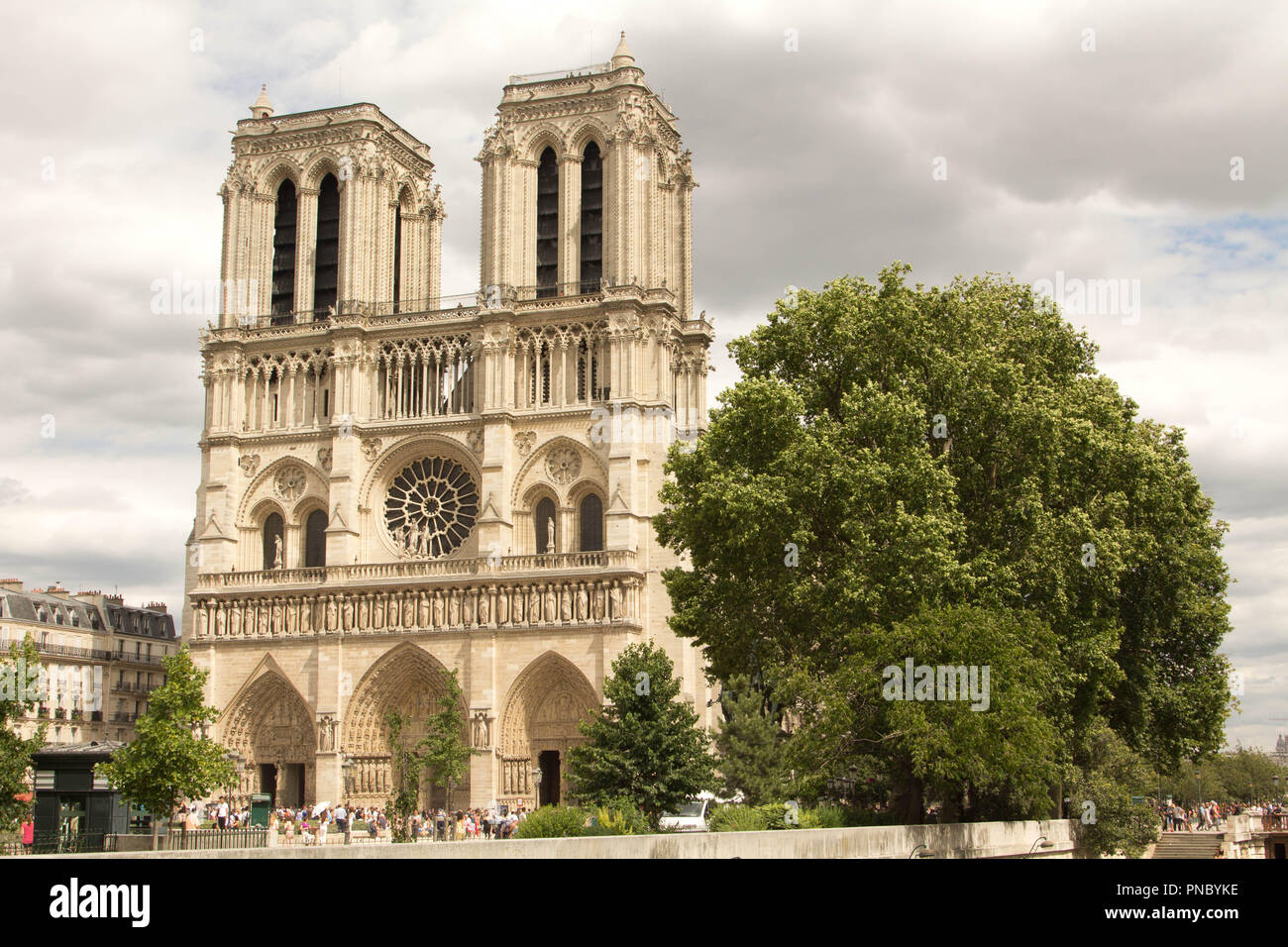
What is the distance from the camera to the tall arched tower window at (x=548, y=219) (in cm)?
4862

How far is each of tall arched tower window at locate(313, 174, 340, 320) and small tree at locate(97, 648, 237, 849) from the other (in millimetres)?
22288

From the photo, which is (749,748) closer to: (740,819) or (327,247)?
(740,819)

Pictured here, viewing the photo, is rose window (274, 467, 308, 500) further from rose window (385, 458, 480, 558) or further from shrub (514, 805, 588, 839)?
shrub (514, 805, 588, 839)

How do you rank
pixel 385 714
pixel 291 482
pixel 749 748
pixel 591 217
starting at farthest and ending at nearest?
pixel 291 482, pixel 591 217, pixel 385 714, pixel 749 748

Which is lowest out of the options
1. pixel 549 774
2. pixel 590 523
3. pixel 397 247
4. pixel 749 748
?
pixel 549 774

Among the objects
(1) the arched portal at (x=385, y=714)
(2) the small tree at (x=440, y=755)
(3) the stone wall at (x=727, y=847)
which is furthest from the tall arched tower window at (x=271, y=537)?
(3) the stone wall at (x=727, y=847)

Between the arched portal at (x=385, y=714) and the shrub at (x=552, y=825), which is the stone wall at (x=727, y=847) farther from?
the arched portal at (x=385, y=714)

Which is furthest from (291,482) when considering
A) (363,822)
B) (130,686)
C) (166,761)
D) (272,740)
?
(166,761)

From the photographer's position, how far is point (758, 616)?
29469 millimetres

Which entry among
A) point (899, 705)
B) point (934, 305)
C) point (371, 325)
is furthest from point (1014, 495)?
point (371, 325)

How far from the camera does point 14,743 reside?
28750 mm

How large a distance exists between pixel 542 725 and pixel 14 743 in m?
18.0

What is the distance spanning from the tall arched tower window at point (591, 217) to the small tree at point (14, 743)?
2297 cm
